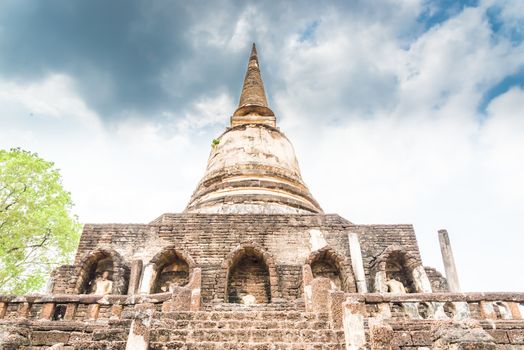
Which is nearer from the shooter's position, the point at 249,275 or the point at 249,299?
the point at 249,299

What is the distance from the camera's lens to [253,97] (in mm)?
20250

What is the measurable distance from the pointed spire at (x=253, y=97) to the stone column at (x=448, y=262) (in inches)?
387

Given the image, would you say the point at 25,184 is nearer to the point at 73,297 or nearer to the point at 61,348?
the point at 73,297

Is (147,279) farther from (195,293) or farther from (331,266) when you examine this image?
(331,266)

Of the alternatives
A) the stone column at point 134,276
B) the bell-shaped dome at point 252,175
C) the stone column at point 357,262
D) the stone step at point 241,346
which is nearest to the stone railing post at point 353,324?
the stone step at point 241,346

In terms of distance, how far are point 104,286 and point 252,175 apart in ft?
21.0

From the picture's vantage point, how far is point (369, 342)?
543cm

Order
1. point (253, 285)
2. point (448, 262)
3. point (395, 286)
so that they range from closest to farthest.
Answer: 1. point (395, 286)
2. point (253, 285)
3. point (448, 262)

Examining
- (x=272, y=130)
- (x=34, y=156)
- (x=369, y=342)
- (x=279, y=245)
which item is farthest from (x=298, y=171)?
(x=369, y=342)

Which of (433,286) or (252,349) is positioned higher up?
(433,286)

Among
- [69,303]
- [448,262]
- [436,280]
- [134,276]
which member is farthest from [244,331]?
[448,262]

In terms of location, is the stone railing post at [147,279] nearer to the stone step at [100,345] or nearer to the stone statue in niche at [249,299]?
the stone statue in niche at [249,299]

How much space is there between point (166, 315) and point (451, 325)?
437 cm

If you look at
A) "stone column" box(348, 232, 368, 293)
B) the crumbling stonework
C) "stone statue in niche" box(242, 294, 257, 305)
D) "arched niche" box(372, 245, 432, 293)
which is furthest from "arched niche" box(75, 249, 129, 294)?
"arched niche" box(372, 245, 432, 293)
